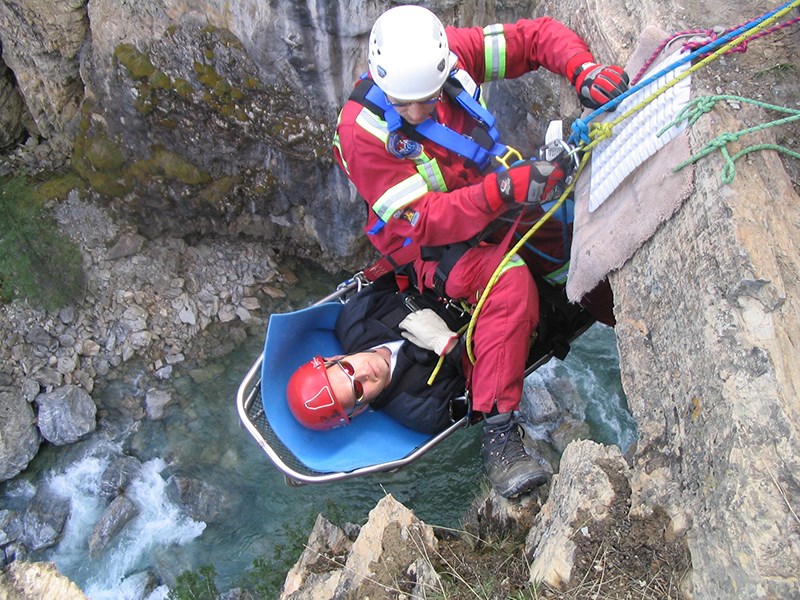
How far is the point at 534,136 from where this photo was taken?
493cm

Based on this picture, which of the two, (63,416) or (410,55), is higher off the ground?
(410,55)

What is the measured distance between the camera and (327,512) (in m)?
5.45

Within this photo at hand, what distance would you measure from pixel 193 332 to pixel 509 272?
4.05 m

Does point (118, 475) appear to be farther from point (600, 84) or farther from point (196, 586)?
point (600, 84)

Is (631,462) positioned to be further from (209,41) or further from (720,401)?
(209,41)

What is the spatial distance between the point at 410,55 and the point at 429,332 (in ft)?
5.02

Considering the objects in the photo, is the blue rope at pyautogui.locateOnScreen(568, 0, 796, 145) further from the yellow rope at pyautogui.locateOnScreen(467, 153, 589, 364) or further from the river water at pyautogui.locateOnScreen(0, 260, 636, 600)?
the river water at pyautogui.locateOnScreen(0, 260, 636, 600)

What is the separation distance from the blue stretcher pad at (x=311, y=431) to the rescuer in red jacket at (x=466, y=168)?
601mm

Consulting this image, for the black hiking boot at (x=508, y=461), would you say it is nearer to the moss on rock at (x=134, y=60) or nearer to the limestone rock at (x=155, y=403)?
the limestone rock at (x=155, y=403)

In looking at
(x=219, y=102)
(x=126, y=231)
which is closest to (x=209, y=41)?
(x=219, y=102)

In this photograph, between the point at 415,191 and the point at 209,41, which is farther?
the point at 209,41

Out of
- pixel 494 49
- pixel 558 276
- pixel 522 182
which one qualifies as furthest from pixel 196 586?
pixel 494 49

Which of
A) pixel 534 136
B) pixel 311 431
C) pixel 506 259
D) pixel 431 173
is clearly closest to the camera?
pixel 506 259

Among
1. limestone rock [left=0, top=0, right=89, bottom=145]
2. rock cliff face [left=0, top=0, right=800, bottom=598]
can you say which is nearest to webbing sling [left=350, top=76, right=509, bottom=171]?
rock cliff face [left=0, top=0, right=800, bottom=598]
